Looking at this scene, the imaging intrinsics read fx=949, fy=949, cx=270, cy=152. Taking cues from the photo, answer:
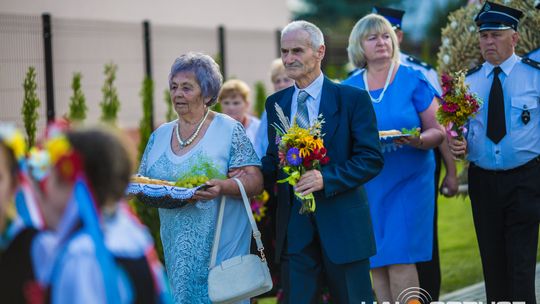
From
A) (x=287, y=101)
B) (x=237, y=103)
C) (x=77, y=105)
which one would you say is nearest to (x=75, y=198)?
(x=287, y=101)

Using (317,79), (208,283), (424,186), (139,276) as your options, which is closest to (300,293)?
(208,283)

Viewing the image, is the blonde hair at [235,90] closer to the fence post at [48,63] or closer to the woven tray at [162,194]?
the fence post at [48,63]

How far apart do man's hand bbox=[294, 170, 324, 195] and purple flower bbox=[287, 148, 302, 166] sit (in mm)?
103

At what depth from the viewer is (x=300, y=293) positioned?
6211 mm

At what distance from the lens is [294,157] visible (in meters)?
5.86

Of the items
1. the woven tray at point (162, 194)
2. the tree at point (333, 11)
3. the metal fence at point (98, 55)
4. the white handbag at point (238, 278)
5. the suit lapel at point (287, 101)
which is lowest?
the white handbag at point (238, 278)

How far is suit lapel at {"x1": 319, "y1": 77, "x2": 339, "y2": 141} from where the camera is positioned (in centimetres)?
621

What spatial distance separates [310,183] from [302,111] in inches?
24.5

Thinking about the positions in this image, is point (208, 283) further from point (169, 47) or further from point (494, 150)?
point (169, 47)

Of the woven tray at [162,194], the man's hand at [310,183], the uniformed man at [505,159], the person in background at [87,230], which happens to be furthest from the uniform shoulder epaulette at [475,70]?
the person in background at [87,230]

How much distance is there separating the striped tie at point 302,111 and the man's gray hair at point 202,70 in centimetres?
59

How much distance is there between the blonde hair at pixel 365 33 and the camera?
7758 millimetres

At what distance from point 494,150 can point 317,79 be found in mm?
1750

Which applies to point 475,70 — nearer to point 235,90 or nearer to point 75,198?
point 235,90
